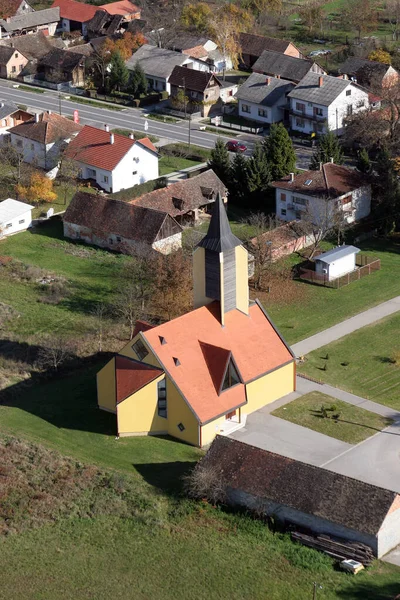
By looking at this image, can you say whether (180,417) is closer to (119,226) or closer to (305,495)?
(305,495)

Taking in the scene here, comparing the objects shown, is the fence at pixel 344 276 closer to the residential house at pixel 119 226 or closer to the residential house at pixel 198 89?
the residential house at pixel 119 226

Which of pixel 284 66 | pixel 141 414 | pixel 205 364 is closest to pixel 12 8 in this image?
pixel 284 66

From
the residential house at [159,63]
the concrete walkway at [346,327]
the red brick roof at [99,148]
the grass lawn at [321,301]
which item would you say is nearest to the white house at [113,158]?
the red brick roof at [99,148]

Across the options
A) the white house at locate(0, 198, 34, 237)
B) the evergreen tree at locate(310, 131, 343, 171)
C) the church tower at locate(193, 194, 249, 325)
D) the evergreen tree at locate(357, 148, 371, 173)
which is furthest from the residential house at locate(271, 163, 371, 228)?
the church tower at locate(193, 194, 249, 325)

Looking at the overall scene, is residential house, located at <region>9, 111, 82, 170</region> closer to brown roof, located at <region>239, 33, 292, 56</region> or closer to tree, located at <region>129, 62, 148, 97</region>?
tree, located at <region>129, 62, 148, 97</region>

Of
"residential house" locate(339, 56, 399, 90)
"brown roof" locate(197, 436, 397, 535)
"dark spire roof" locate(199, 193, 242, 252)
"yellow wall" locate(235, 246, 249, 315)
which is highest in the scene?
"dark spire roof" locate(199, 193, 242, 252)

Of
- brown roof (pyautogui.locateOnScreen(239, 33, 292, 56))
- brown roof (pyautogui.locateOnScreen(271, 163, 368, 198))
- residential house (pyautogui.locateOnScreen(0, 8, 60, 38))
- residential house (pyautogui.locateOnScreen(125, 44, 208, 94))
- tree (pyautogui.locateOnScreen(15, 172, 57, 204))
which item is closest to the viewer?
brown roof (pyautogui.locateOnScreen(271, 163, 368, 198))

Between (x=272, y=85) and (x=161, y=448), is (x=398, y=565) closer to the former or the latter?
(x=161, y=448)
